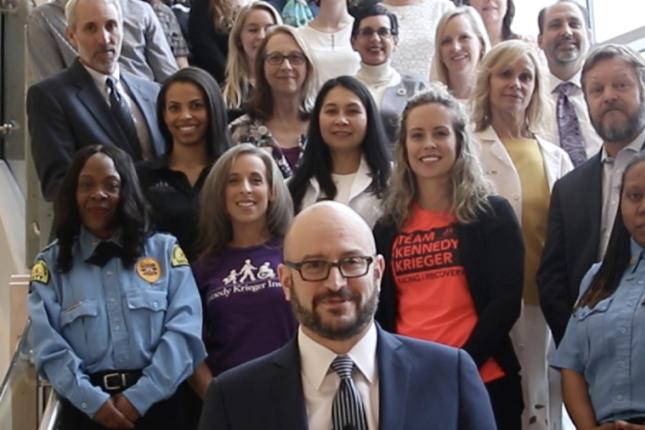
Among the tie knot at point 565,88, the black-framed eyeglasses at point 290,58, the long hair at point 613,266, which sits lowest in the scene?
the long hair at point 613,266

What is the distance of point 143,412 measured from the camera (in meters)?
3.19

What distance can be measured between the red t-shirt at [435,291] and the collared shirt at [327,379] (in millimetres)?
948

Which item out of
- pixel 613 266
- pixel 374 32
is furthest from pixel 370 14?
pixel 613 266

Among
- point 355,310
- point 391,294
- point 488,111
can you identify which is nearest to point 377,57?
point 488,111

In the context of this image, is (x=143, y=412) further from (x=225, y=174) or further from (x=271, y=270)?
(x=225, y=174)

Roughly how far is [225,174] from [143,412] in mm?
894

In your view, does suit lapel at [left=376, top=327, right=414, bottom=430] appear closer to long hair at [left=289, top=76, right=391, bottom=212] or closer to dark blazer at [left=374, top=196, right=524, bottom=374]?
dark blazer at [left=374, top=196, right=524, bottom=374]

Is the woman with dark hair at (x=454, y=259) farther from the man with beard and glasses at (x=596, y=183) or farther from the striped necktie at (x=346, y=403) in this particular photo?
the striped necktie at (x=346, y=403)

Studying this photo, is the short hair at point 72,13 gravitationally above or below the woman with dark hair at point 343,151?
above

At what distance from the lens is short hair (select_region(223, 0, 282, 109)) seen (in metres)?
4.79

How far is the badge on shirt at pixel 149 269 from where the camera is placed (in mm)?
3434

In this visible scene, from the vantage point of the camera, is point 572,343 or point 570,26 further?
point 570,26

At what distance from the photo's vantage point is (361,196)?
382 cm

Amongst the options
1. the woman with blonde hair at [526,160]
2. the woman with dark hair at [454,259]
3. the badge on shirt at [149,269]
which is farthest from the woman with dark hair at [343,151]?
the badge on shirt at [149,269]
